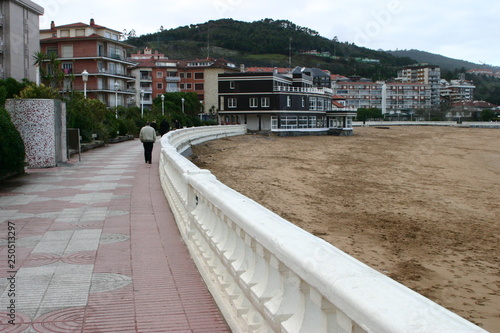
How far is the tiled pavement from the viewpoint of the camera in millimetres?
4398

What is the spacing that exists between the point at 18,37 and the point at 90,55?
71.7 ft

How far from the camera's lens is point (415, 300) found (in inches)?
74.0

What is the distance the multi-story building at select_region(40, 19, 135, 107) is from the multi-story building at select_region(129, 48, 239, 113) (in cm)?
3250

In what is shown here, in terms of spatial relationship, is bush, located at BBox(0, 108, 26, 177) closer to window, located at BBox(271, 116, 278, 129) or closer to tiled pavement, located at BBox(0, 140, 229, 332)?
tiled pavement, located at BBox(0, 140, 229, 332)

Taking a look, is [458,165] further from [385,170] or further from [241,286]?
[241,286]

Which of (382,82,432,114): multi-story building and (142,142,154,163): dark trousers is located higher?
(382,82,432,114): multi-story building

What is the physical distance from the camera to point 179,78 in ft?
377

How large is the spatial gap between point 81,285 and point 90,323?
40.7 inches

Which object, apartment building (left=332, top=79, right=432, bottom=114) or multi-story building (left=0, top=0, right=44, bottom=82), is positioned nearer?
multi-story building (left=0, top=0, right=44, bottom=82)

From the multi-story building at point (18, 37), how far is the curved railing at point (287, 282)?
50801 millimetres

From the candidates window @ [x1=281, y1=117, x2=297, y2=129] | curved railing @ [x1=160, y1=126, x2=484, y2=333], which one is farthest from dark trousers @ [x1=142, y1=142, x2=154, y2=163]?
window @ [x1=281, y1=117, x2=297, y2=129]

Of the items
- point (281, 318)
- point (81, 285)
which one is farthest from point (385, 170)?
point (281, 318)

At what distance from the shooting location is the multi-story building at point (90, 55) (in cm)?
7469

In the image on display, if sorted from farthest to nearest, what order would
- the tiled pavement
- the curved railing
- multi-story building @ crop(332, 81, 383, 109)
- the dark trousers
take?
multi-story building @ crop(332, 81, 383, 109), the dark trousers, the tiled pavement, the curved railing
